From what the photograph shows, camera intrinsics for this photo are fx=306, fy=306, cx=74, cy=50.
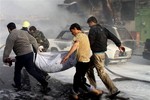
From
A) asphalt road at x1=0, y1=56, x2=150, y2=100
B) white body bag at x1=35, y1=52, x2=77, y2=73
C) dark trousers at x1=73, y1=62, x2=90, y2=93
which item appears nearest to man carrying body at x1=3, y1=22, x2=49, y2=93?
white body bag at x1=35, y1=52, x2=77, y2=73

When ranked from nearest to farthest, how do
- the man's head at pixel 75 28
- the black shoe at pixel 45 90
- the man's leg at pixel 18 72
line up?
the man's head at pixel 75 28 → the black shoe at pixel 45 90 → the man's leg at pixel 18 72

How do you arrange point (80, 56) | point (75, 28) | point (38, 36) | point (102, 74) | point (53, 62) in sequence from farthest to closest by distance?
point (38, 36) → point (53, 62) → point (102, 74) → point (75, 28) → point (80, 56)

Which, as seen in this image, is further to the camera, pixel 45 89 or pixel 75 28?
pixel 45 89

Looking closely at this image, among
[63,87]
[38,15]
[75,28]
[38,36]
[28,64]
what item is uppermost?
[75,28]

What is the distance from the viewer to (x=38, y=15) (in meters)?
28.3

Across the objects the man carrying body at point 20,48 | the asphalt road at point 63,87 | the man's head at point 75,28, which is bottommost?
the asphalt road at point 63,87

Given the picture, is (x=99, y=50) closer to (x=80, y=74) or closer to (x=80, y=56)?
(x=80, y=56)

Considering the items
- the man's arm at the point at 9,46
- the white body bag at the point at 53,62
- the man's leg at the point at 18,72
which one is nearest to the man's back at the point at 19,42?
the man's arm at the point at 9,46

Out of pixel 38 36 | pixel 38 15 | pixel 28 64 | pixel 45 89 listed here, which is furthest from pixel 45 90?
pixel 38 15

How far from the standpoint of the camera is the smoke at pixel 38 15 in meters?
25.2

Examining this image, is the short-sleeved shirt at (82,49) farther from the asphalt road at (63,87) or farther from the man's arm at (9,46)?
the man's arm at (9,46)

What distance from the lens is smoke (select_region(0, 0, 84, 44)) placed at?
993 inches

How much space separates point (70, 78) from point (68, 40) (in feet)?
13.2

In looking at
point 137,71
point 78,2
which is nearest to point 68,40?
point 137,71
